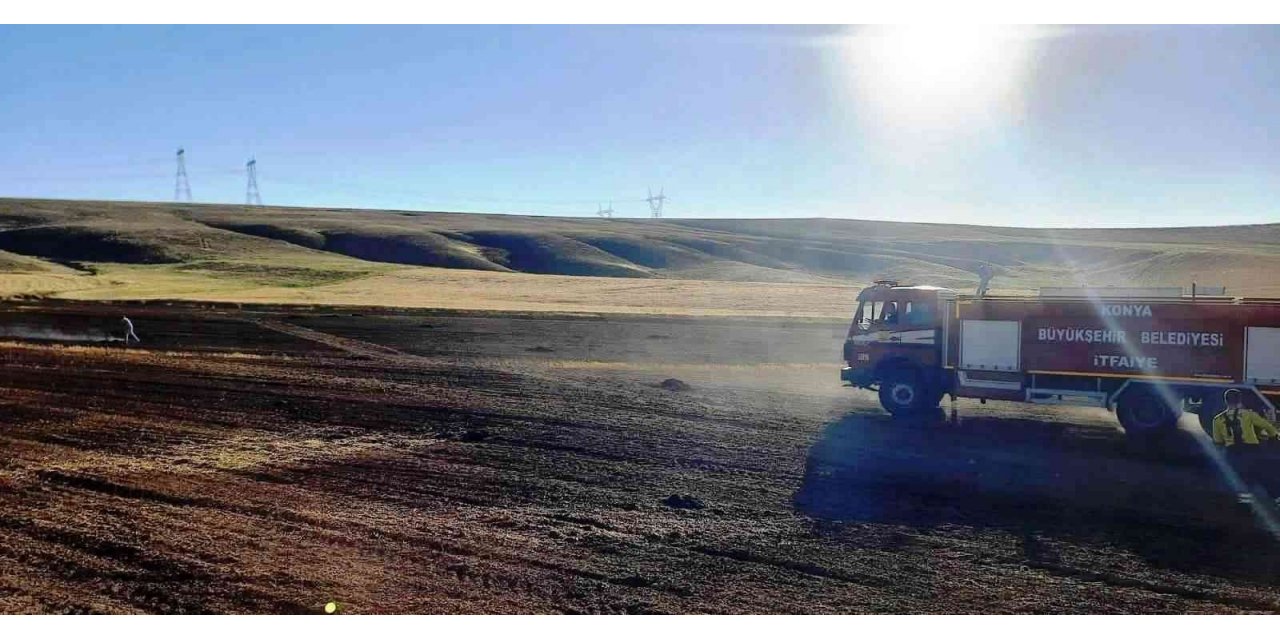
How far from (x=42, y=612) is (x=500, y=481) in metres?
5.65

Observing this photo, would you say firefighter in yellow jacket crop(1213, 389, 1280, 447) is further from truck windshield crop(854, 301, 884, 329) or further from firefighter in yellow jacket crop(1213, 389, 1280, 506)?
truck windshield crop(854, 301, 884, 329)

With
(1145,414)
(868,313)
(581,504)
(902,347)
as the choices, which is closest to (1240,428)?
(1145,414)

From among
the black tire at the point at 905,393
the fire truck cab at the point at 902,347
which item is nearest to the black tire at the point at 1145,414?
the fire truck cab at the point at 902,347

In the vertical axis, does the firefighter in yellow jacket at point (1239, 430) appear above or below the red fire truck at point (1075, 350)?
below

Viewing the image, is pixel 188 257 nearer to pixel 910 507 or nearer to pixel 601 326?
pixel 601 326

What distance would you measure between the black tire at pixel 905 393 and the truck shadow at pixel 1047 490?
162 centimetres

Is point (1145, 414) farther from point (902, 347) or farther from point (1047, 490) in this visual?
point (1047, 490)

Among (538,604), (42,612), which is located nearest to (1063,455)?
(538,604)

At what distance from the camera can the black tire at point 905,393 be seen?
19.2 meters

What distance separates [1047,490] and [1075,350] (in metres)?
6.07

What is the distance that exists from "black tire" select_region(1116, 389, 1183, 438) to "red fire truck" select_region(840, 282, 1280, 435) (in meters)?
0.02

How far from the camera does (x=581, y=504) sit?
11.6m

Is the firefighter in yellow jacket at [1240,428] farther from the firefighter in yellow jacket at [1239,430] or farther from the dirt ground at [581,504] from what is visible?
the dirt ground at [581,504]

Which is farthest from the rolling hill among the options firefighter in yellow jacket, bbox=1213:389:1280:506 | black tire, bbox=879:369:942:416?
black tire, bbox=879:369:942:416
